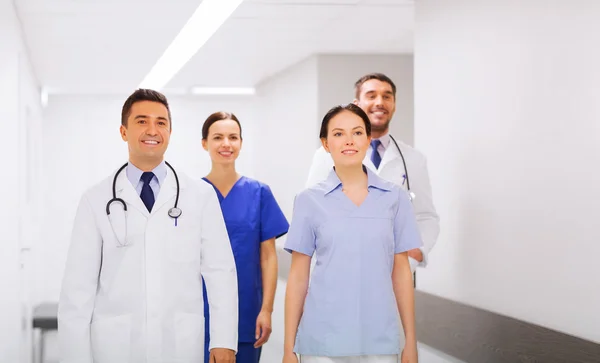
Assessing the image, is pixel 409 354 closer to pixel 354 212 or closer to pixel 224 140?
pixel 354 212

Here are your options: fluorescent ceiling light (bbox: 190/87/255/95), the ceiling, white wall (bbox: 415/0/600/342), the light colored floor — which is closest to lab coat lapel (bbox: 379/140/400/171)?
white wall (bbox: 415/0/600/342)

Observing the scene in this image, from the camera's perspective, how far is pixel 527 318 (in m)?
3.36

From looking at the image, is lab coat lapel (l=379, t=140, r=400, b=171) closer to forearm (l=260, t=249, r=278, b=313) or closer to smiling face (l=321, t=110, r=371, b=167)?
forearm (l=260, t=249, r=278, b=313)

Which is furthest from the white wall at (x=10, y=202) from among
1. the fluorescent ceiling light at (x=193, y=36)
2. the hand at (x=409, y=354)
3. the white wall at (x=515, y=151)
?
the hand at (x=409, y=354)

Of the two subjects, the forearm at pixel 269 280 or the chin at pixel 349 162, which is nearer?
the chin at pixel 349 162

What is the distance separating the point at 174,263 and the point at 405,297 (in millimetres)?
652

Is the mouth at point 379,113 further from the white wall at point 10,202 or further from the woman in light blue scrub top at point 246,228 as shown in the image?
the white wall at point 10,202

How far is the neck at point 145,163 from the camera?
7.98ft

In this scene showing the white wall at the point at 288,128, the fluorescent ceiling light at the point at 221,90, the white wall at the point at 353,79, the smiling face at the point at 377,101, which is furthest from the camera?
the fluorescent ceiling light at the point at 221,90

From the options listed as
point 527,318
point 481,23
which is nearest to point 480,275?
point 527,318

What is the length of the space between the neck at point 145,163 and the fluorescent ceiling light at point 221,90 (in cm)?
766

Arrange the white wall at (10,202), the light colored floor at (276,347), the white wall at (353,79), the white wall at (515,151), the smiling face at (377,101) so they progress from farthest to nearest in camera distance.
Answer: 1. the white wall at (353,79)
2. the light colored floor at (276,347)
3. the white wall at (10,202)
4. the smiling face at (377,101)
5. the white wall at (515,151)

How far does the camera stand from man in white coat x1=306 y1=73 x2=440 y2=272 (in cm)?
318

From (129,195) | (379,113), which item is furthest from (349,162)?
(379,113)
